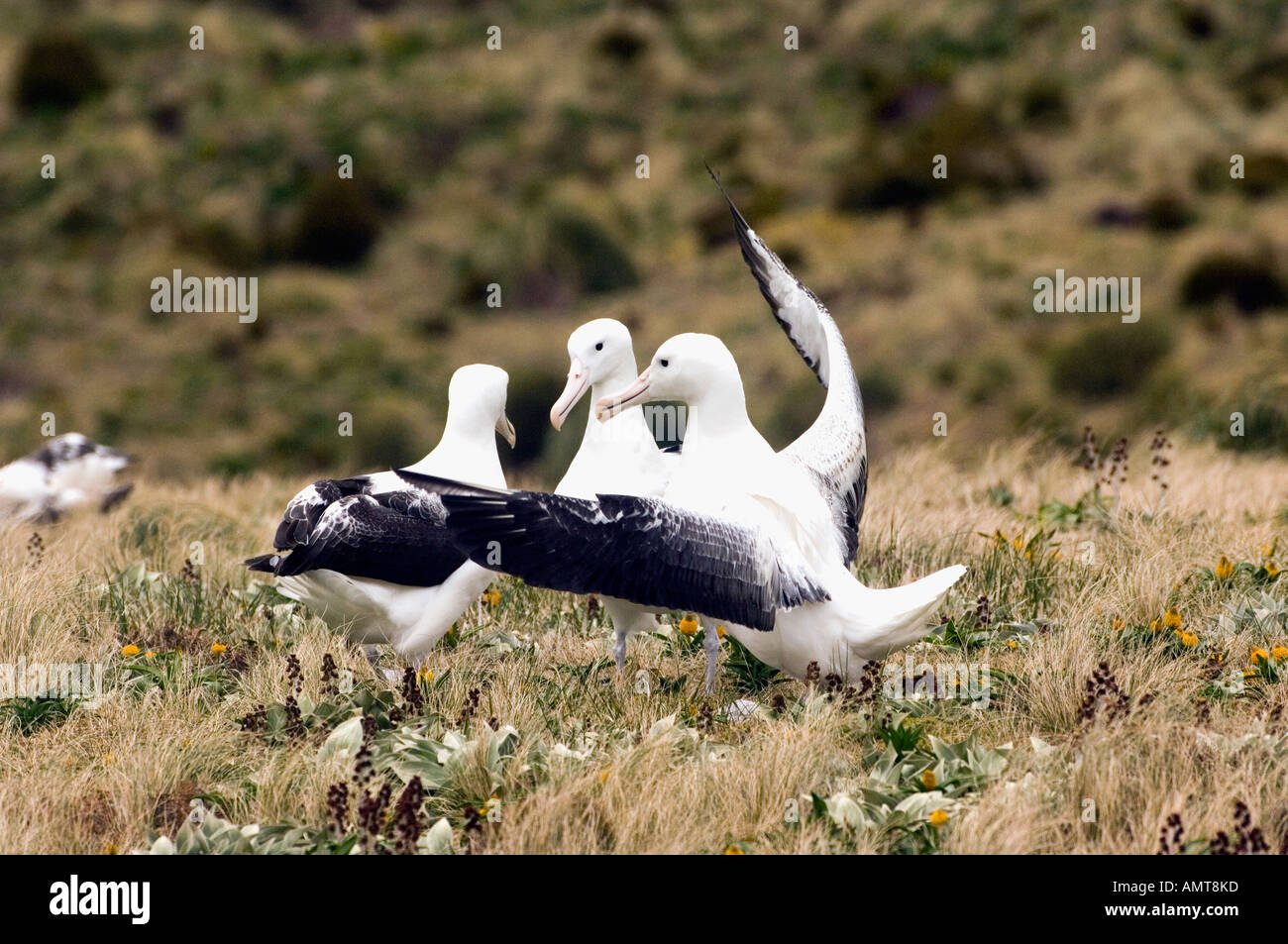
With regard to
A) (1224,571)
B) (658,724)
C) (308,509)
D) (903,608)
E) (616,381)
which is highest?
(616,381)

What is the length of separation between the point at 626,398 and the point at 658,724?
1331mm

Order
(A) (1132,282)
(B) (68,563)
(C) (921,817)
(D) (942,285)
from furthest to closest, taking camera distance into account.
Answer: (D) (942,285) < (A) (1132,282) < (B) (68,563) < (C) (921,817)

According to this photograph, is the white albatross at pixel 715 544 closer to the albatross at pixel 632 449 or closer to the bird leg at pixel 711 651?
the bird leg at pixel 711 651

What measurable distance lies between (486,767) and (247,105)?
3873cm

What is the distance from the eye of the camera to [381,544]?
5.52 metres

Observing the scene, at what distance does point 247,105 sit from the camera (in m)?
40.5

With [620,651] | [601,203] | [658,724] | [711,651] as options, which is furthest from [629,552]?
[601,203]

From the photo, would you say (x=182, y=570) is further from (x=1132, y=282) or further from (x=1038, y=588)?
(x=1132, y=282)

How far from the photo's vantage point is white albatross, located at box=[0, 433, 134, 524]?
9.00 m

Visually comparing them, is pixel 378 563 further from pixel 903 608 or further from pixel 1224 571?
pixel 1224 571

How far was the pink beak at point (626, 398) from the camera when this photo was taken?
5.73 m

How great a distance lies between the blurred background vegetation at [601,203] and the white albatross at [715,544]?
17.3 m

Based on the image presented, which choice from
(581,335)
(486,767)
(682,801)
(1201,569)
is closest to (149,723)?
(486,767)

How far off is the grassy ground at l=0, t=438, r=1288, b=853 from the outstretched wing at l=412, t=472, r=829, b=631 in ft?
1.27
